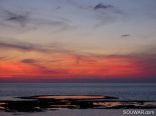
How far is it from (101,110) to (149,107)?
4997mm

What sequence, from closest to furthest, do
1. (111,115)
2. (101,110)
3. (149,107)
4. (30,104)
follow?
1. (111,115)
2. (101,110)
3. (149,107)
4. (30,104)

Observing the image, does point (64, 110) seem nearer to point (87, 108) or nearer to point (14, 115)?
point (87, 108)

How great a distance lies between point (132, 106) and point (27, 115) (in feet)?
32.7

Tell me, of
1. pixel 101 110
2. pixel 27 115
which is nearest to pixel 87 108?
pixel 101 110

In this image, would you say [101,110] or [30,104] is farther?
[30,104]

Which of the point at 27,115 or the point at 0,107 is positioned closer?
the point at 27,115

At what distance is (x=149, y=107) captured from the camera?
31484mm

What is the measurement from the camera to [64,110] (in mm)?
29703

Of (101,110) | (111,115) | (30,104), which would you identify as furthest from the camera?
(30,104)

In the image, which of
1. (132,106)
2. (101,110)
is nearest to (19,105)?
(101,110)

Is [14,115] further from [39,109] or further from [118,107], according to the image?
[118,107]

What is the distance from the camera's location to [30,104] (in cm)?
3372

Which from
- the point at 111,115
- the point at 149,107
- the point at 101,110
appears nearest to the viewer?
the point at 111,115

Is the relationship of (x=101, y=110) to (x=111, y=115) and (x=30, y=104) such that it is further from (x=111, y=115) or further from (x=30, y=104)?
(x=30, y=104)
